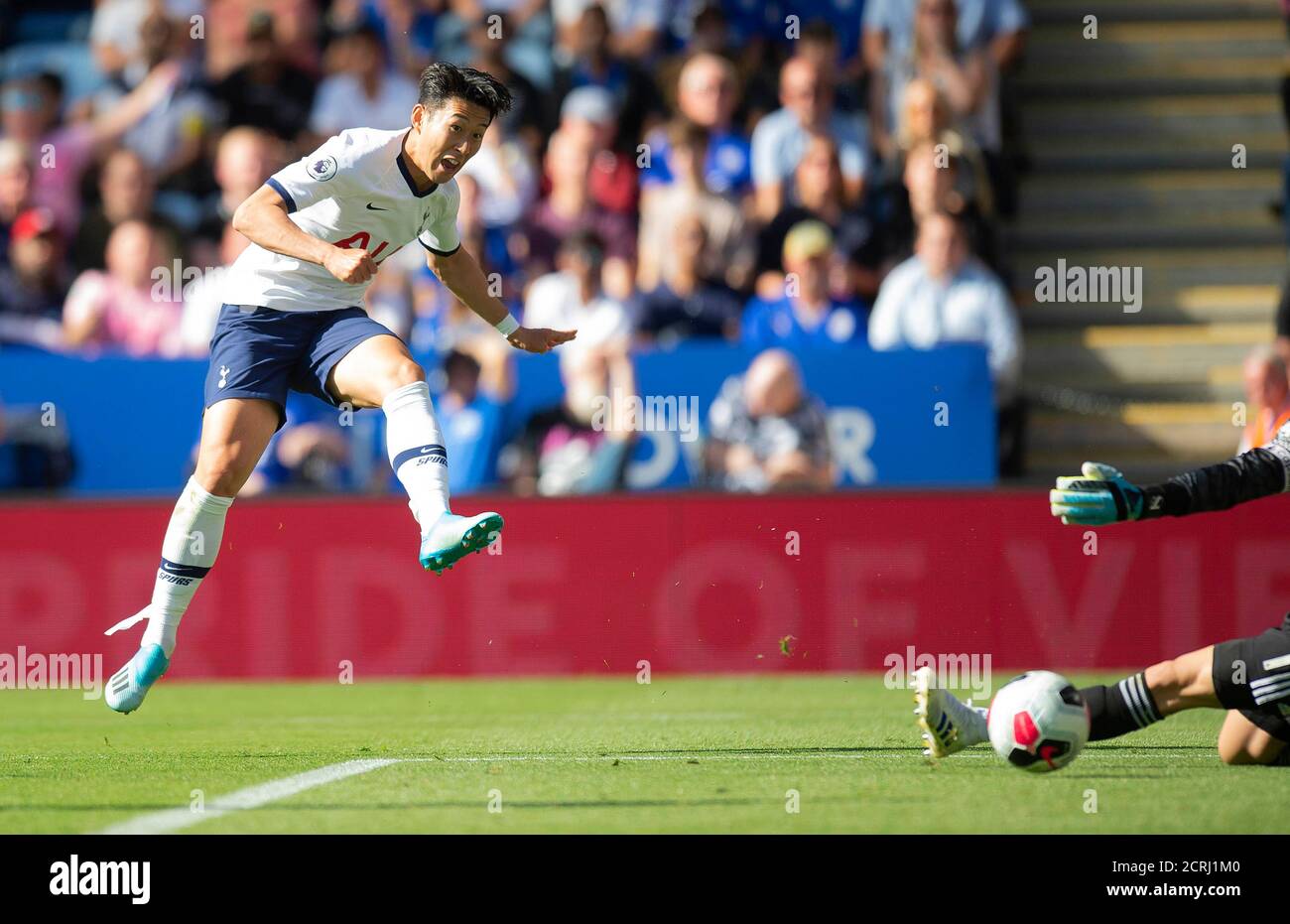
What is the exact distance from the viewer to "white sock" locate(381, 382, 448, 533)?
21.2 feet

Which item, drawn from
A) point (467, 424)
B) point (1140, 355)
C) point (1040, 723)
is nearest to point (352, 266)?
point (1040, 723)

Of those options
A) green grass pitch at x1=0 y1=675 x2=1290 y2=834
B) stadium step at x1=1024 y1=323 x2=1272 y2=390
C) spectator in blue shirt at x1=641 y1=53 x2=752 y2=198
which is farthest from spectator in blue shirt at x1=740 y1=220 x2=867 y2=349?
green grass pitch at x1=0 y1=675 x2=1290 y2=834

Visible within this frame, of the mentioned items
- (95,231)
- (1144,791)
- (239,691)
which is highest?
(95,231)

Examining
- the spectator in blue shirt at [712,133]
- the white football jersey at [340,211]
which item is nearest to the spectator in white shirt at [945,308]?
the spectator in blue shirt at [712,133]

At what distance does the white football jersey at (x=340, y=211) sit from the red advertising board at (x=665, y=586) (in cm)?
370

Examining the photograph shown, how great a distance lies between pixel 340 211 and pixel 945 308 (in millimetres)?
5770

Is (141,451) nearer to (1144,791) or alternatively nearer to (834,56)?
(834,56)

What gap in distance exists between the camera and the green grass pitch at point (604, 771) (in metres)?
5.20

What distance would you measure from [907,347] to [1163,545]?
1914mm

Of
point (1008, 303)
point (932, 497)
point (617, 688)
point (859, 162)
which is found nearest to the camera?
point (617, 688)

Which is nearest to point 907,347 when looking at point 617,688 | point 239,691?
point 617,688

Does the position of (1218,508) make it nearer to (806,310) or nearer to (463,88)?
(463,88)

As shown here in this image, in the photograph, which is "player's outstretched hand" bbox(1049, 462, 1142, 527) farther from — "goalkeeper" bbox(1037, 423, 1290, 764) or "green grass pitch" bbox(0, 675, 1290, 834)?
"green grass pitch" bbox(0, 675, 1290, 834)

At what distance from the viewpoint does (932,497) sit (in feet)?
34.5
